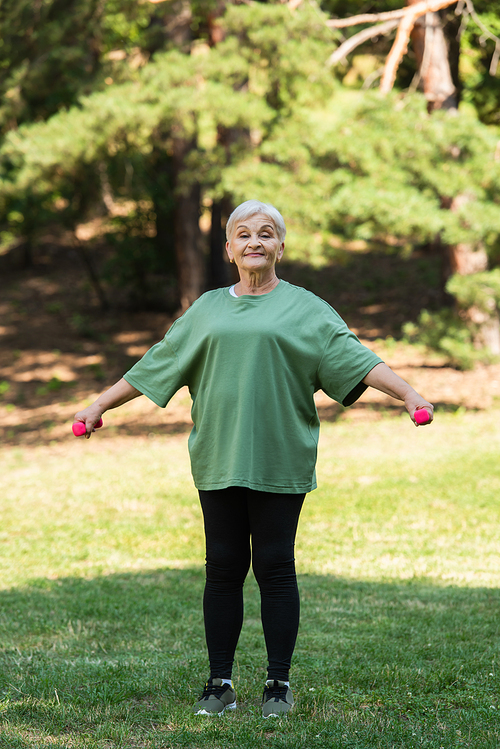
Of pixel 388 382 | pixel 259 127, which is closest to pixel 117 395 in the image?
pixel 388 382

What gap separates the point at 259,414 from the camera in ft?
8.97

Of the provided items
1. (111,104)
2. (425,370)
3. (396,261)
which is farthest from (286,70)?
(396,261)

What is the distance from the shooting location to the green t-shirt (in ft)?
8.91

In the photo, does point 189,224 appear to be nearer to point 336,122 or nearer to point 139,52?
point 139,52

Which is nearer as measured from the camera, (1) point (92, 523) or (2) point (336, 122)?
(1) point (92, 523)

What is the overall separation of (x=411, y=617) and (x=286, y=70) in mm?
9135

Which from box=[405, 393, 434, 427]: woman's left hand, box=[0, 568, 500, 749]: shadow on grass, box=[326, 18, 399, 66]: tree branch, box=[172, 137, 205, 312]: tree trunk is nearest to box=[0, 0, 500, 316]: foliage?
box=[326, 18, 399, 66]: tree branch

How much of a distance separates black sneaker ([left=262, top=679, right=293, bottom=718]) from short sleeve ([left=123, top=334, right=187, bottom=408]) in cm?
108

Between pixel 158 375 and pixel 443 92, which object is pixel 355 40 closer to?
pixel 443 92

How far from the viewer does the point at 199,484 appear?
2.82 meters

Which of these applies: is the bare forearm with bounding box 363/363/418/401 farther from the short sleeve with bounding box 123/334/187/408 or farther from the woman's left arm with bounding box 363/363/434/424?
the short sleeve with bounding box 123/334/187/408

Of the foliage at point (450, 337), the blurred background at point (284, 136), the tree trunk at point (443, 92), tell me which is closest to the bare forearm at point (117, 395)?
the blurred background at point (284, 136)

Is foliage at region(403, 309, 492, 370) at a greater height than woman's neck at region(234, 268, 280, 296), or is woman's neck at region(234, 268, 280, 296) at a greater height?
woman's neck at region(234, 268, 280, 296)

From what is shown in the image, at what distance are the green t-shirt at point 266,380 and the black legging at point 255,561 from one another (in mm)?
90
